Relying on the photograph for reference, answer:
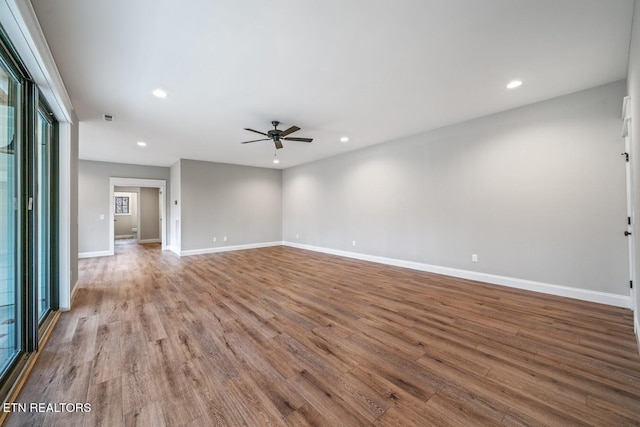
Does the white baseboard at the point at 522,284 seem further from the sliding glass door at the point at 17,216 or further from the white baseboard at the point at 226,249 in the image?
the sliding glass door at the point at 17,216

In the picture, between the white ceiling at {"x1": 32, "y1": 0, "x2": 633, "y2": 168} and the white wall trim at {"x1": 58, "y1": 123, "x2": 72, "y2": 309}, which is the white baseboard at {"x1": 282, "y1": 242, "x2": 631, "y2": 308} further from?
the white wall trim at {"x1": 58, "y1": 123, "x2": 72, "y2": 309}

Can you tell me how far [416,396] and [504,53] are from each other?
3.04 metres

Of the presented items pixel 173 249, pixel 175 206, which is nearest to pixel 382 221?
pixel 175 206

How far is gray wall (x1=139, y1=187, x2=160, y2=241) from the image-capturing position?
9.62 metres

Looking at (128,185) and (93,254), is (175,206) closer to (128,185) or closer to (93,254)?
(128,185)

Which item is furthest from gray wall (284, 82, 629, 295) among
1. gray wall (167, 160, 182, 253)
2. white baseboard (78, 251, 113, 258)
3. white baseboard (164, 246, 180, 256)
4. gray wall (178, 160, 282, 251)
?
white baseboard (78, 251, 113, 258)

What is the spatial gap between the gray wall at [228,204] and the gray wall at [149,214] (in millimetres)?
4139

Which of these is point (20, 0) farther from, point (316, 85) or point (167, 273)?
point (167, 273)

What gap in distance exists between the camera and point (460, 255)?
4.37m

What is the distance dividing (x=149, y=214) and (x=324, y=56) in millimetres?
10075

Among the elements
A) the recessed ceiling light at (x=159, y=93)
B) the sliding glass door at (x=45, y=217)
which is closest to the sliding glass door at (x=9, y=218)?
the sliding glass door at (x=45, y=217)

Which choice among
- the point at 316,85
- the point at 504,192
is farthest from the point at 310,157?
the point at 504,192

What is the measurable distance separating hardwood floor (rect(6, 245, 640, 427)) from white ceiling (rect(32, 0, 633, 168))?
266cm

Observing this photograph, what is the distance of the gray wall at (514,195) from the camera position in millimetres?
3098
